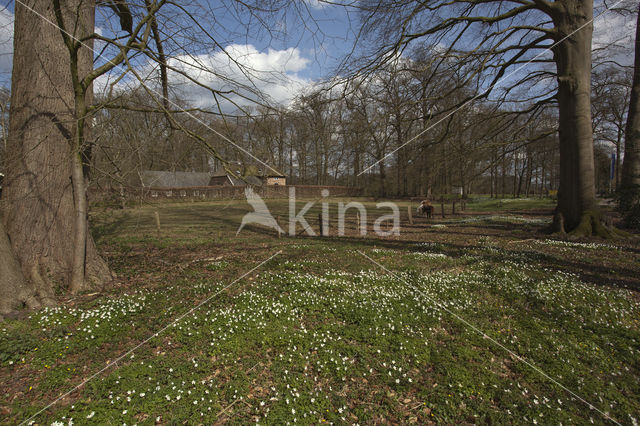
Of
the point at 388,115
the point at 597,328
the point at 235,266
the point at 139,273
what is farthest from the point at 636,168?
the point at 139,273

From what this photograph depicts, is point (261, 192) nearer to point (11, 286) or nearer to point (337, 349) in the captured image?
point (11, 286)

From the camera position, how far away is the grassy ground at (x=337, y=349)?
130 inches

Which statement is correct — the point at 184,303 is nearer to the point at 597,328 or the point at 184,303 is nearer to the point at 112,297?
the point at 112,297

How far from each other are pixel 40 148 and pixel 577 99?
15366mm

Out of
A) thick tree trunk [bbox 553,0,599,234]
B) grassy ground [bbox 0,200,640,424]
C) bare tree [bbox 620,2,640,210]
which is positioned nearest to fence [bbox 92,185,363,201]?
thick tree trunk [bbox 553,0,599,234]

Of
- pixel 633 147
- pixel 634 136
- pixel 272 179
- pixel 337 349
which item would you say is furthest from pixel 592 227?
pixel 272 179

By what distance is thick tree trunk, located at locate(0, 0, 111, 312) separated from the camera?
17.8 feet

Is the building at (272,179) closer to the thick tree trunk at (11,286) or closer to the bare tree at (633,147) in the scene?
the thick tree trunk at (11,286)

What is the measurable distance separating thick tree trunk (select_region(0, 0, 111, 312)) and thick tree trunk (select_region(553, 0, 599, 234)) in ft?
45.7

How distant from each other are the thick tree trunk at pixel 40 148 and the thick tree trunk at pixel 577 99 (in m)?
13.9

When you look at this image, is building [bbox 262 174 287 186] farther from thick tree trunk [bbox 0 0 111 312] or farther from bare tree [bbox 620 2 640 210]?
bare tree [bbox 620 2 640 210]

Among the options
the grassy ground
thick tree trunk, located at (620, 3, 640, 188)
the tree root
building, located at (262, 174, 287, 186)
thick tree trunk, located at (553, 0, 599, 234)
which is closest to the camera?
the grassy ground

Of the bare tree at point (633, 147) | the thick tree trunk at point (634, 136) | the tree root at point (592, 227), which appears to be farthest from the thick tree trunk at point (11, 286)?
the thick tree trunk at point (634, 136)

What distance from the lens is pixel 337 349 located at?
4.38 m
